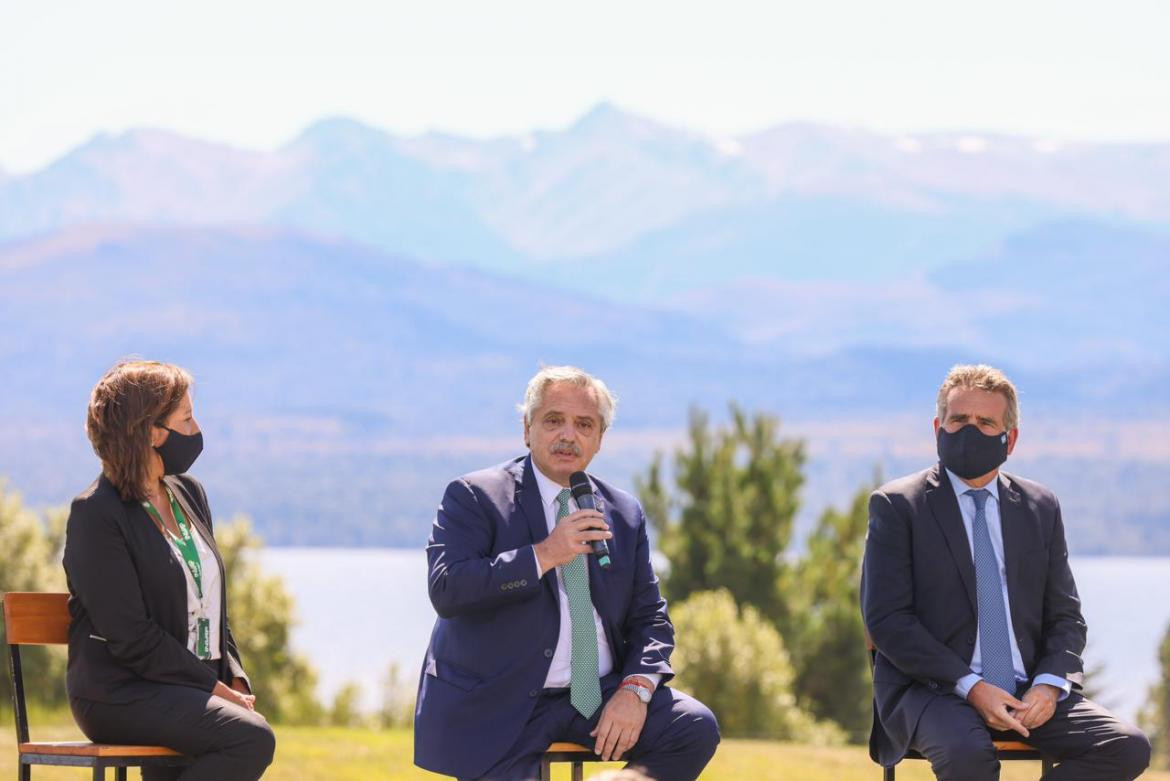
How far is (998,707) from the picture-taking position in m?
4.77

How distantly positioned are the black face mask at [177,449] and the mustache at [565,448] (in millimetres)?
999

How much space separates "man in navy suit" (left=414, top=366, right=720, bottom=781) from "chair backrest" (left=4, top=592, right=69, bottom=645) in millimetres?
1034

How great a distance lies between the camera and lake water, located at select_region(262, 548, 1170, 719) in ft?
376

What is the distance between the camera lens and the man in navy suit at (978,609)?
15.8 feet

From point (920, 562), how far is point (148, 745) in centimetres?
229

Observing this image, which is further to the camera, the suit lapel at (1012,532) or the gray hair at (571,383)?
the suit lapel at (1012,532)

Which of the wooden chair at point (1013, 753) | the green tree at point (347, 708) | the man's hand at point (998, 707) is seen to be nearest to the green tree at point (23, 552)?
the green tree at point (347, 708)

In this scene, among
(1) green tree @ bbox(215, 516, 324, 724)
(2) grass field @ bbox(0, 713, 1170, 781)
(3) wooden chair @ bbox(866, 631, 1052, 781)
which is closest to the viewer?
(3) wooden chair @ bbox(866, 631, 1052, 781)

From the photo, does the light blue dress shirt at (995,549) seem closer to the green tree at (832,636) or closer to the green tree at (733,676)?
the green tree at (733,676)

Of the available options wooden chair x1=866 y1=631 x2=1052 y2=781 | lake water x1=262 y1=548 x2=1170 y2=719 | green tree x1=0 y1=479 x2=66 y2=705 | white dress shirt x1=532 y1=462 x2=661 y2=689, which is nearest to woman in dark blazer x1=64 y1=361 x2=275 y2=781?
white dress shirt x1=532 y1=462 x2=661 y2=689

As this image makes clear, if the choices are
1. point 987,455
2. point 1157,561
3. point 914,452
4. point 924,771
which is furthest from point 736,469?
point 914,452

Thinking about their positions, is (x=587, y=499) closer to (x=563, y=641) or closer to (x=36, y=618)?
(x=563, y=641)

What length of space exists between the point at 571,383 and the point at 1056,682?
5.49 ft

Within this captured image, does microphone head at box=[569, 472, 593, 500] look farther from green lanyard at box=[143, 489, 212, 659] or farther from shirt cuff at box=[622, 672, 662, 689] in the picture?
green lanyard at box=[143, 489, 212, 659]
